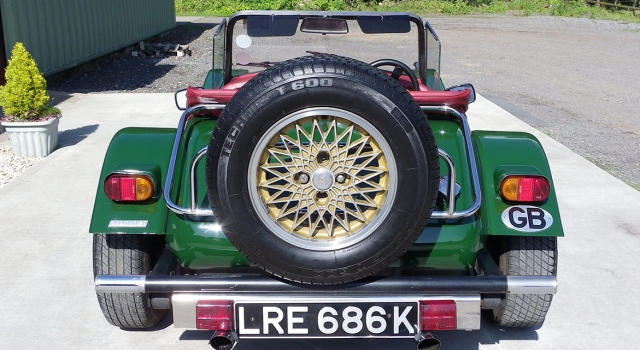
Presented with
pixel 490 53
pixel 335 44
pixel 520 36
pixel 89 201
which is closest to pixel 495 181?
pixel 335 44

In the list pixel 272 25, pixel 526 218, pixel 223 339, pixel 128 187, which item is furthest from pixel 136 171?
pixel 526 218

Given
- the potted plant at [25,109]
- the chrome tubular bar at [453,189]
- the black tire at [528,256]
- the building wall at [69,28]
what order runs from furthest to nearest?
1. the building wall at [69,28]
2. the potted plant at [25,109]
3. the black tire at [528,256]
4. the chrome tubular bar at [453,189]

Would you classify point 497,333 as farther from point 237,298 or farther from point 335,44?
point 335,44

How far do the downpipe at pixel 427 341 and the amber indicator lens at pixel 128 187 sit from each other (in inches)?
56.2

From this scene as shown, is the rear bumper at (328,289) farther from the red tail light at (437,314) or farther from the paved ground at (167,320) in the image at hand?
the paved ground at (167,320)

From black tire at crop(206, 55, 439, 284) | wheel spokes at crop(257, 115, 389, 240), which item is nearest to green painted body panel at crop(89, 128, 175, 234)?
black tire at crop(206, 55, 439, 284)

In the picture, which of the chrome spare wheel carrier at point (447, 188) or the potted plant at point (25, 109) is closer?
the chrome spare wheel carrier at point (447, 188)

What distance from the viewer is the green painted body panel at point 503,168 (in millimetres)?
3297

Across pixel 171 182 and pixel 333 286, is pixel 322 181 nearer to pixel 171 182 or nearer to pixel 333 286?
pixel 333 286

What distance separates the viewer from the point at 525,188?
131 inches

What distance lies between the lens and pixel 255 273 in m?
3.37

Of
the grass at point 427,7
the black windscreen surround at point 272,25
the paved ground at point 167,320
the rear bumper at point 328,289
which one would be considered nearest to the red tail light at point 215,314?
the rear bumper at point 328,289

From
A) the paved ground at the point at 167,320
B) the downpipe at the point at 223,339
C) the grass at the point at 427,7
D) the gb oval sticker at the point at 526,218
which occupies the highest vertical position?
the gb oval sticker at the point at 526,218

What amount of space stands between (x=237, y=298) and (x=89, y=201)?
3634 mm
